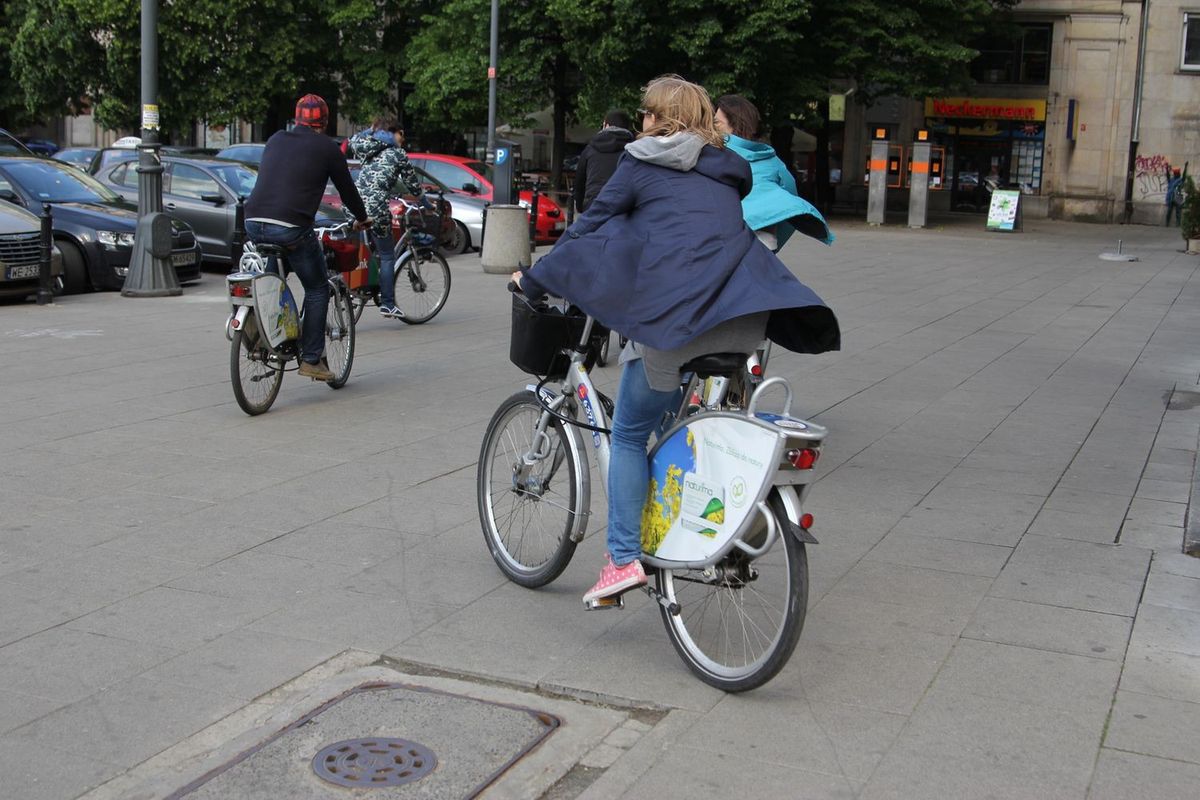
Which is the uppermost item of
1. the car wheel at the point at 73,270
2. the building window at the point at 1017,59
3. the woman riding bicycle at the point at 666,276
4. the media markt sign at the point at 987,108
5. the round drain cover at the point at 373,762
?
the building window at the point at 1017,59

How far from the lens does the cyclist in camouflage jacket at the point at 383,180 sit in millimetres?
11602

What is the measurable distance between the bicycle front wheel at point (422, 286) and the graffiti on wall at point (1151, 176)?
33.0 metres

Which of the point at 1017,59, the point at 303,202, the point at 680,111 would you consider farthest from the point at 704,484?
the point at 1017,59

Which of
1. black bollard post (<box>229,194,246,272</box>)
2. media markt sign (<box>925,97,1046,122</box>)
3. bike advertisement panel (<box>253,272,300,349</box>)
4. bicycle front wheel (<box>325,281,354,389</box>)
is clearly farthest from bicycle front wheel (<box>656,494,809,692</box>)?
media markt sign (<box>925,97,1046,122</box>)

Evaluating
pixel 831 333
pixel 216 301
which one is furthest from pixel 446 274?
pixel 831 333

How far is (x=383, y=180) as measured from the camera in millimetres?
11648

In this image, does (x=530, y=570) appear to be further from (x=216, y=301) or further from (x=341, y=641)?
(x=216, y=301)

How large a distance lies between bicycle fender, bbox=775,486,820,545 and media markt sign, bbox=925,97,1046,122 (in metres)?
40.0

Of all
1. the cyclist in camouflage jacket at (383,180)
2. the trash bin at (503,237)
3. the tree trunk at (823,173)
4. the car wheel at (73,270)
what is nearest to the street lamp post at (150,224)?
the car wheel at (73,270)

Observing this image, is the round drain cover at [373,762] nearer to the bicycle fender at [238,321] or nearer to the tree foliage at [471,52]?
the bicycle fender at [238,321]

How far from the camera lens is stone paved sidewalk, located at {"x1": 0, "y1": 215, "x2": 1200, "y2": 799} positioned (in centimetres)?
379

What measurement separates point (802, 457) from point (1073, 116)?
4038 centimetres

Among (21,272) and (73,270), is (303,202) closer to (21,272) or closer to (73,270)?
(21,272)

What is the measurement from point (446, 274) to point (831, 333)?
28.0 ft
